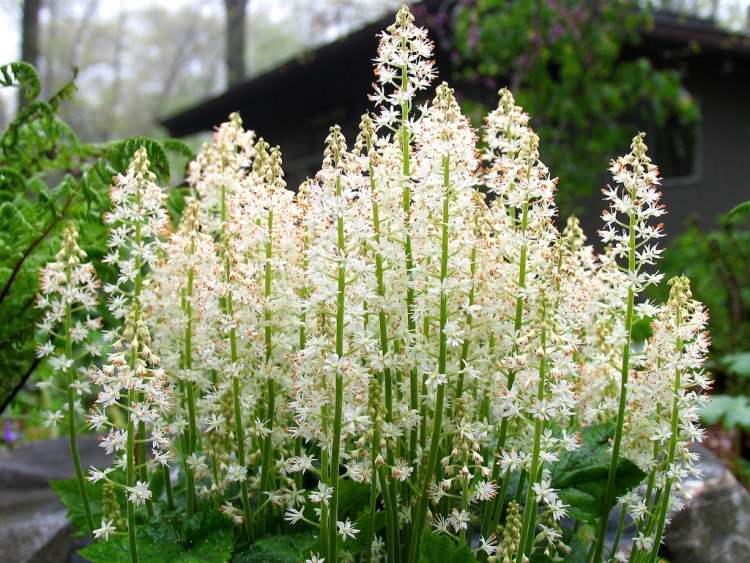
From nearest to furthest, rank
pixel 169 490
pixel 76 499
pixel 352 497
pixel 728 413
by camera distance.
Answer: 1. pixel 352 497
2. pixel 169 490
3. pixel 76 499
4. pixel 728 413

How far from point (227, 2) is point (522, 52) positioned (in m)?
10.8

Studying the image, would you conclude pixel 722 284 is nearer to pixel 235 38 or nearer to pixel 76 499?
pixel 76 499

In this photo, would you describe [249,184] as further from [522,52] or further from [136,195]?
[522,52]

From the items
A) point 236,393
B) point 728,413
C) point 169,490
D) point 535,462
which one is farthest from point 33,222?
point 728,413

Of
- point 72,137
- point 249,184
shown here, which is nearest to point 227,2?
point 72,137

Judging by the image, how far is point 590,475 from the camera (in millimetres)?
1898

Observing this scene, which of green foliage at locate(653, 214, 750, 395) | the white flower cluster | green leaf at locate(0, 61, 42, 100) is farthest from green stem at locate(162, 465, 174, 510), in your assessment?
green foliage at locate(653, 214, 750, 395)

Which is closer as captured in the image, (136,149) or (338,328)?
(338,328)

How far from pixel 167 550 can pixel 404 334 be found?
75cm

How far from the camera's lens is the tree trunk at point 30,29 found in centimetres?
1380

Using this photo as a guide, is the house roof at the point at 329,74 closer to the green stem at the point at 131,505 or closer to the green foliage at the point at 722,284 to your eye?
the green foliage at the point at 722,284

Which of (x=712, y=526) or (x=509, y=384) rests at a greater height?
(x=509, y=384)

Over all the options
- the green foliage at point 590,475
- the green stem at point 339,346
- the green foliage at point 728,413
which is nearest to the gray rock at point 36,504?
the green stem at point 339,346

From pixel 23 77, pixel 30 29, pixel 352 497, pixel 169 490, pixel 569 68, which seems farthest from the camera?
pixel 30 29
